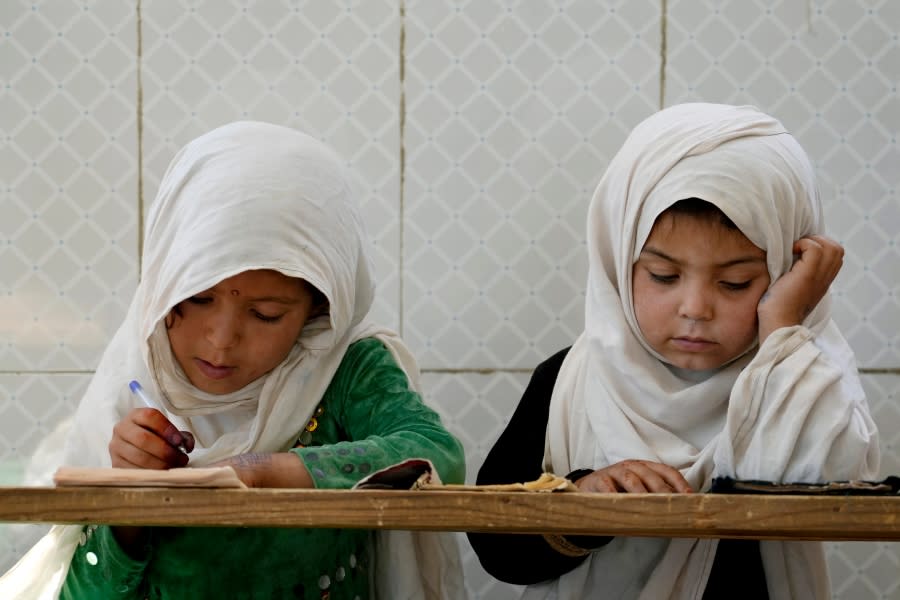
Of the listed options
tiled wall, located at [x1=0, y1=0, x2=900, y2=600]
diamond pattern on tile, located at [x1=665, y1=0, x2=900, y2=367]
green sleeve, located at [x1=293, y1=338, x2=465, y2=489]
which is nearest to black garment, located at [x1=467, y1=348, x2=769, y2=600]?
green sleeve, located at [x1=293, y1=338, x2=465, y2=489]

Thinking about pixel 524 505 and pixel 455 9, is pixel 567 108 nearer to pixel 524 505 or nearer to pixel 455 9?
pixel 455 9

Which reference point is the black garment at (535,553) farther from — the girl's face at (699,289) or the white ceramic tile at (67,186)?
the white ceramic tile at (67,186)

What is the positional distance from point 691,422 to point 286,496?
0.80 m

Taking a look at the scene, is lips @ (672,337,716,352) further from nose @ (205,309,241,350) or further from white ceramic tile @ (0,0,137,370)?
white ceramic tile @ (0,0,137,370)

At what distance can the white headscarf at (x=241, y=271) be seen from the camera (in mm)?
1645

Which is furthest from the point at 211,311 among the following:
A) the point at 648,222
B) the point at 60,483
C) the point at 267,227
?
the point at 648,222

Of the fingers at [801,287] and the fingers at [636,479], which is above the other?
the fingers at [801,287]

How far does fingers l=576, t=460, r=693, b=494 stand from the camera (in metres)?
1.60

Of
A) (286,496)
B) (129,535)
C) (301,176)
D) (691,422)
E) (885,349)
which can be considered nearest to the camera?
(286,496)

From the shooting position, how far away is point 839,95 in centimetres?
237

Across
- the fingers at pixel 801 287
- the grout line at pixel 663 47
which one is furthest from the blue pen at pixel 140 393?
the grout line at pixel 663 47

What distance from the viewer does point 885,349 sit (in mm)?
2357

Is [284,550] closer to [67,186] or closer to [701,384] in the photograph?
[701,384]

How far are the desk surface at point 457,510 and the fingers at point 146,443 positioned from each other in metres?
0.29
